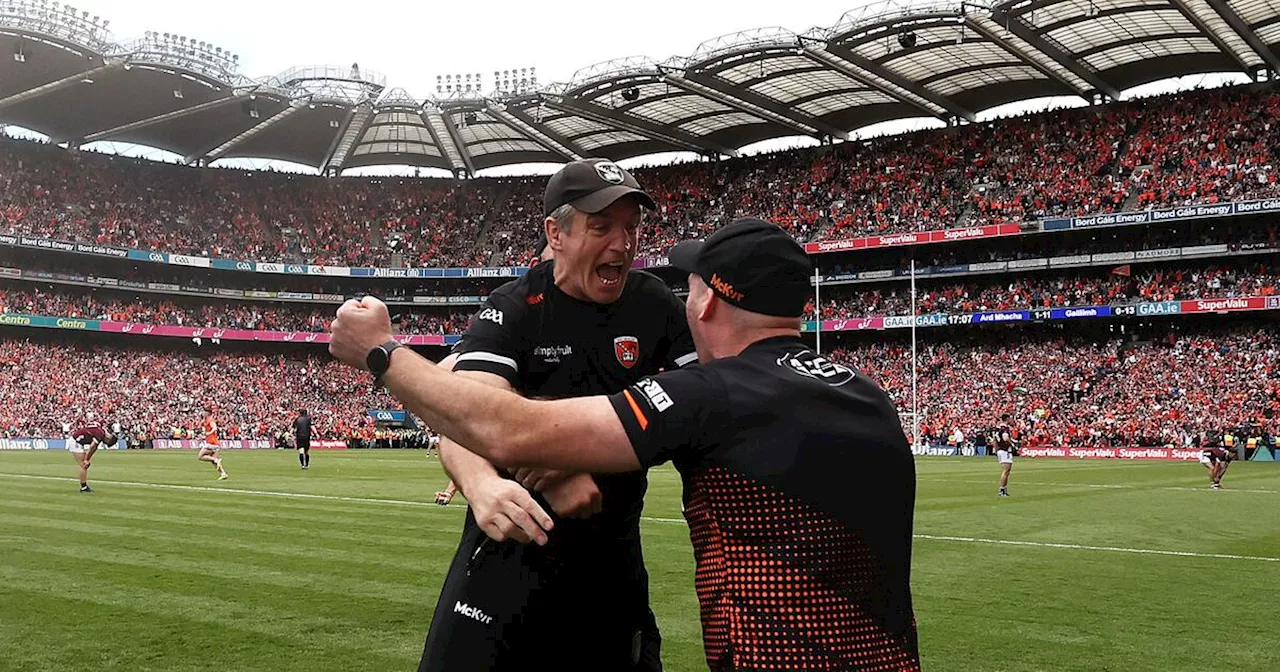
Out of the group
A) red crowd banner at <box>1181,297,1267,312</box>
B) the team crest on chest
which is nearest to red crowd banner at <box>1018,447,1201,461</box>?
red crowd banner at <box>1181,297,1267,312</box>

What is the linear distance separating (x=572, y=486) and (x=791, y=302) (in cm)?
81

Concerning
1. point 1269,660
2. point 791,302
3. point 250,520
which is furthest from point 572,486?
point 250,520

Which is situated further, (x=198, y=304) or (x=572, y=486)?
(x=198, y=304)

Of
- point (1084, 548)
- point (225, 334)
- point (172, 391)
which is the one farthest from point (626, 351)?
point (225, 334)

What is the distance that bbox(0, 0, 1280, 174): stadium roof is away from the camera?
48281 millimetres

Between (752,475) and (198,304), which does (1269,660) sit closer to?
(752,475)

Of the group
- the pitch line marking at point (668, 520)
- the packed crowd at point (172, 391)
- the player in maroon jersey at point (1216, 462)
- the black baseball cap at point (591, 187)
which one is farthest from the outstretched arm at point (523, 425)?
the packed crowd at point (172, 391)

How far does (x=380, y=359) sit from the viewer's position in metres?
3.02

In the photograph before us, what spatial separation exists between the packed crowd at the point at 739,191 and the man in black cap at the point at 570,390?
56567mm

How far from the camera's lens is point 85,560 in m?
12.6

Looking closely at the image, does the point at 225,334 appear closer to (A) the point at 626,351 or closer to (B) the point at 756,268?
(A) the point at 626,351

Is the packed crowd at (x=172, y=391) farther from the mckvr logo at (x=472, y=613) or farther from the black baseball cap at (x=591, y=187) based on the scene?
the black baseball cap at (x=591, y=187)

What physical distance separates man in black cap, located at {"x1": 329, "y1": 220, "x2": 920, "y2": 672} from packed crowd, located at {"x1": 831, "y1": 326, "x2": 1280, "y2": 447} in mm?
48688

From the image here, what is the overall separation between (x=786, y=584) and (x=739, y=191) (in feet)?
229
